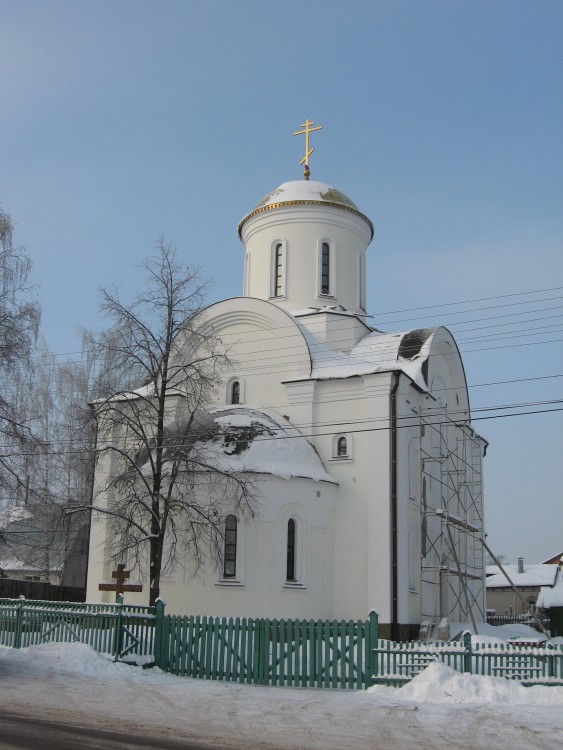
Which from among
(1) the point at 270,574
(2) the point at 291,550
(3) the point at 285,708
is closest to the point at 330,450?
(2) the point at 291,550

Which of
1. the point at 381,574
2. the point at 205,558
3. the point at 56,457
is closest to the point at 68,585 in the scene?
the point at 56,457

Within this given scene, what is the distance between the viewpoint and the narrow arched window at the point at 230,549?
799 inches

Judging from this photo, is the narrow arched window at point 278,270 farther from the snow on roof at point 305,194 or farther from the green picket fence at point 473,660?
the green picket fence at point 473,660

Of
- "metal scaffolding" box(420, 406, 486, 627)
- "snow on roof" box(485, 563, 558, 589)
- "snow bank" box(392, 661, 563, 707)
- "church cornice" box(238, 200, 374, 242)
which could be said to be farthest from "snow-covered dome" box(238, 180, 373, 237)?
"snow on roof" box(485, 563, 558, 589)

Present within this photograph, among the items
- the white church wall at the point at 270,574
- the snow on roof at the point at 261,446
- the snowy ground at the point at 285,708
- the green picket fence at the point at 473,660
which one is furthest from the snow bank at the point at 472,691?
the snow on roof at the point at 261,446

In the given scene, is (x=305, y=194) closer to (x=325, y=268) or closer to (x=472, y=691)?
(x=325, y=268)

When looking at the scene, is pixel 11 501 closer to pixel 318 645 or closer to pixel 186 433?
pixel 186 433

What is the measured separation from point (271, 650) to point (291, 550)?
719 cm

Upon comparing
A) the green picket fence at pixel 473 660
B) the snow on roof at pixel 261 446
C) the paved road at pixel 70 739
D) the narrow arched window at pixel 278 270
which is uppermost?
the narrow arched window at pixel 278 270

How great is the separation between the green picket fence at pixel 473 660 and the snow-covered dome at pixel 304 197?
1691cm

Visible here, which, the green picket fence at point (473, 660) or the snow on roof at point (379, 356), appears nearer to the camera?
the green picket fence at point (473, 660)

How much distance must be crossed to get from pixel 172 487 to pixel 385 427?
5633 mm

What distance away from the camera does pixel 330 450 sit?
73.2 ft

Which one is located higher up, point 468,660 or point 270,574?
point 270,574
